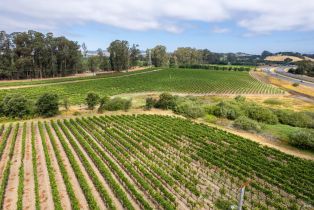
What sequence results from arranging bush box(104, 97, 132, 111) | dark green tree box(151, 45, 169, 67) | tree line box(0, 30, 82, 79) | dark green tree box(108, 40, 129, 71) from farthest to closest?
1. dark green tree box(151, 45, 169, 67)
2. dark green tree box(108, 40, 129, 71)
3. tree line box(0, 30, 82, 79)
4. bush box(104, 97, 132, 111)

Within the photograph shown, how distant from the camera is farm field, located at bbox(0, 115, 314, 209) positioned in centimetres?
1680

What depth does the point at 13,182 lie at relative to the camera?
19344 mm

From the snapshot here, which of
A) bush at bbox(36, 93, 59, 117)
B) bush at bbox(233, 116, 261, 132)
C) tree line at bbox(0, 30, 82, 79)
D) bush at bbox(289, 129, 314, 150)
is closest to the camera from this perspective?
bush at bbox(289, 129, 314, 150)

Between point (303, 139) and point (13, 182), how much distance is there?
3086cm

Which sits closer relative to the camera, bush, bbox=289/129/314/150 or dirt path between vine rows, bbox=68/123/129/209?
dirt path between vine rows, bbox=68/123/129/209

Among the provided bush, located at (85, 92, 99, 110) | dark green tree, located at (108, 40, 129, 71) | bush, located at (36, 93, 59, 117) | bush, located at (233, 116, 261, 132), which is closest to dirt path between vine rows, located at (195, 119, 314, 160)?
bush, located at (233, 116, 261, 132)

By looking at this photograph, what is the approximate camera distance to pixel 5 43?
8488 centimetres

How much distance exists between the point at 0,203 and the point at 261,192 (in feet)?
61.8

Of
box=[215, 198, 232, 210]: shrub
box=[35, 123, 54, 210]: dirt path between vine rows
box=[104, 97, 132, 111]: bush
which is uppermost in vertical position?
box=[104, 97, 132, 111]: bush

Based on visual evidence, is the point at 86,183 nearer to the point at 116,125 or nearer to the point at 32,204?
the point at 32,204

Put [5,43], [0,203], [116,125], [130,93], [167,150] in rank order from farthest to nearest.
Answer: [5,43] < [130,93] < [116,125] < [167,150] < [0,203]

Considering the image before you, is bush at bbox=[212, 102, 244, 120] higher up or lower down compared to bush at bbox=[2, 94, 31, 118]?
lower down

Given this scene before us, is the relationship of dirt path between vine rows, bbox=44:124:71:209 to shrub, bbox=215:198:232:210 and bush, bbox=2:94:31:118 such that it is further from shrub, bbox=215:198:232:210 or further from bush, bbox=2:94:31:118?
bush, bbox=2:94:31:118

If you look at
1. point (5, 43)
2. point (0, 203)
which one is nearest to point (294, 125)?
point (0, 203)
